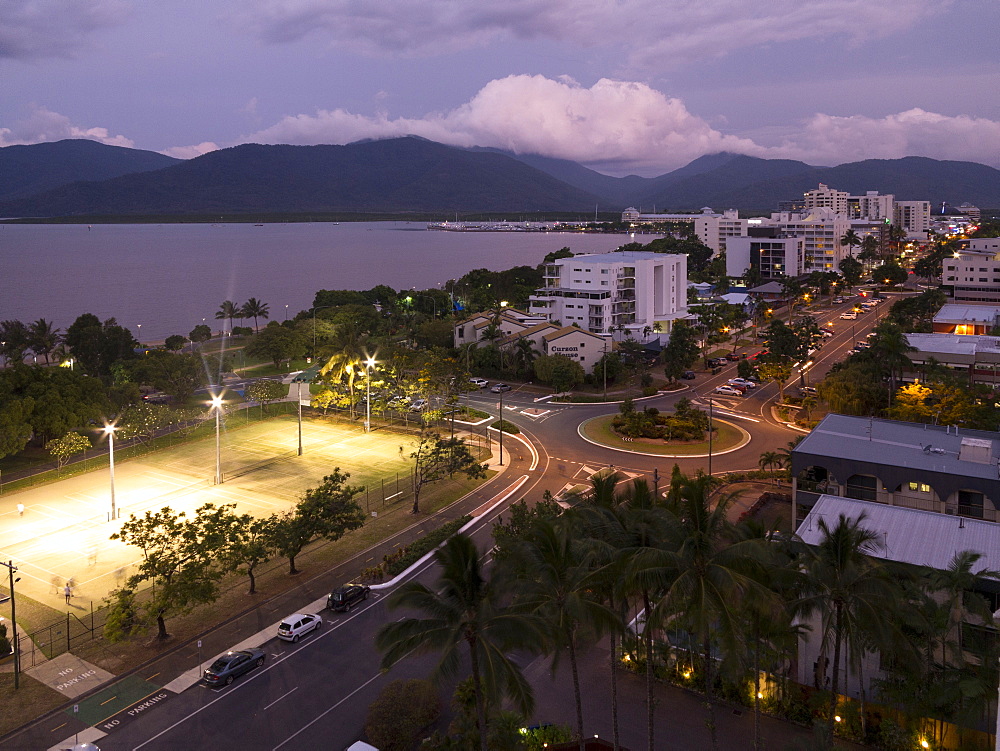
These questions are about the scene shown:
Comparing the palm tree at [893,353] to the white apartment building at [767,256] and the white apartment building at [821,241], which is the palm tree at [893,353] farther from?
the white apartment building at [821,241]

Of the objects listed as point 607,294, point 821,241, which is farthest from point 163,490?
point 821,241

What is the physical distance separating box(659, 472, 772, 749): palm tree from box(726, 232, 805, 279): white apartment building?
145081 millimetres

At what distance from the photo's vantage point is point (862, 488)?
29859 millimetres

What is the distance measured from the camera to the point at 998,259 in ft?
341

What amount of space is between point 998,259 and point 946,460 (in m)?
93.6

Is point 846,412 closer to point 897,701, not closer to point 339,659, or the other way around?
point 897,701

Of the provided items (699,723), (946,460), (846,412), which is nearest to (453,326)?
(846,412)

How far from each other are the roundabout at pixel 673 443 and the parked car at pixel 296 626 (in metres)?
27.1

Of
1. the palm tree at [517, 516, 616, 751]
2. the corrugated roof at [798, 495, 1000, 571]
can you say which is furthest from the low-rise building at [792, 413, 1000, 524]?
the palm tree at [517, 516, 616, 751]

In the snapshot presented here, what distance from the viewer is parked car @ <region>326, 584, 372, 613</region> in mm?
28344

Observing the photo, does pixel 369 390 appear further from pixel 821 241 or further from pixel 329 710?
pixel 821 241

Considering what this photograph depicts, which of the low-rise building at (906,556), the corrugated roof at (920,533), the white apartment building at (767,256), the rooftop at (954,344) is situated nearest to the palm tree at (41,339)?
the corrugated roof at (920,533)

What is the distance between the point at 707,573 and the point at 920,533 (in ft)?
40.8

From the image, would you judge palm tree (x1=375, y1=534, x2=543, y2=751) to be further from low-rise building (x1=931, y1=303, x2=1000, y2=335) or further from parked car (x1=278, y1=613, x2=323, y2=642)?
low-rise building (x1=931, y1=303, x2=1000, y2=335)
